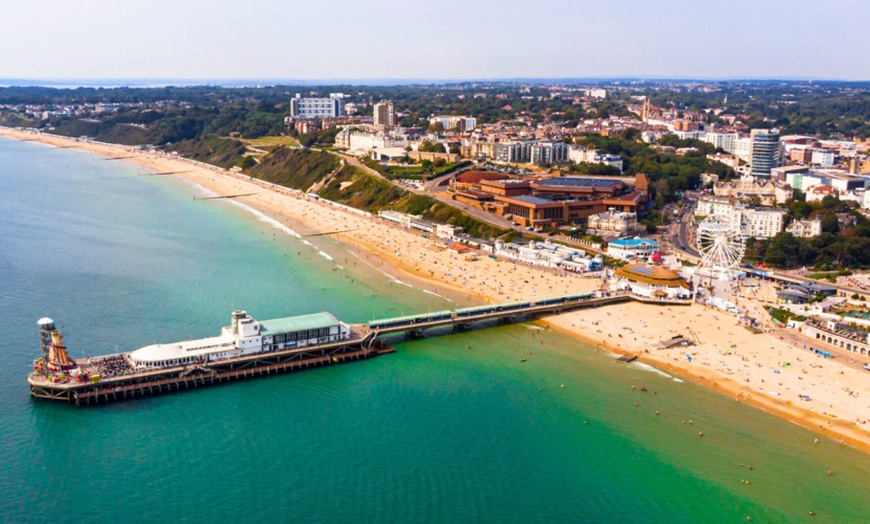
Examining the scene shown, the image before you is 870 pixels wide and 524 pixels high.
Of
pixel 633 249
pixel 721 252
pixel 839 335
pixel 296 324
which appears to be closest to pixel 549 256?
pixel 633 249

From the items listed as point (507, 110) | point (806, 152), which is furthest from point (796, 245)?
point (507, 110)

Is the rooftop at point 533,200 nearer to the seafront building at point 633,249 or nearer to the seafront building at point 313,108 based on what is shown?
the seafront building at point 633,249

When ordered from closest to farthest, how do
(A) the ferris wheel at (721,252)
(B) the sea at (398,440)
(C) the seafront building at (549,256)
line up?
(B) the sea at (398,440) < (A) the ferris wheel at (721,252) < (C) the seafront building at (549,256)

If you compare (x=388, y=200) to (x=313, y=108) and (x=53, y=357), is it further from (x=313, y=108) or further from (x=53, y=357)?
(x=313, y=108)

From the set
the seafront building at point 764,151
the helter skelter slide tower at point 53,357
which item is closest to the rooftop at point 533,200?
the seafront building at point 764,151

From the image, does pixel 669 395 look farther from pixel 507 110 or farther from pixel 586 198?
pixel 507 110

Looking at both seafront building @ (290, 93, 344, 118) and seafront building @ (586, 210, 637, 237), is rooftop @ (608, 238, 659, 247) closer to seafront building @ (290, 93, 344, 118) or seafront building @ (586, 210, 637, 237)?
seafront building @ (586, 210, 637, 237)
